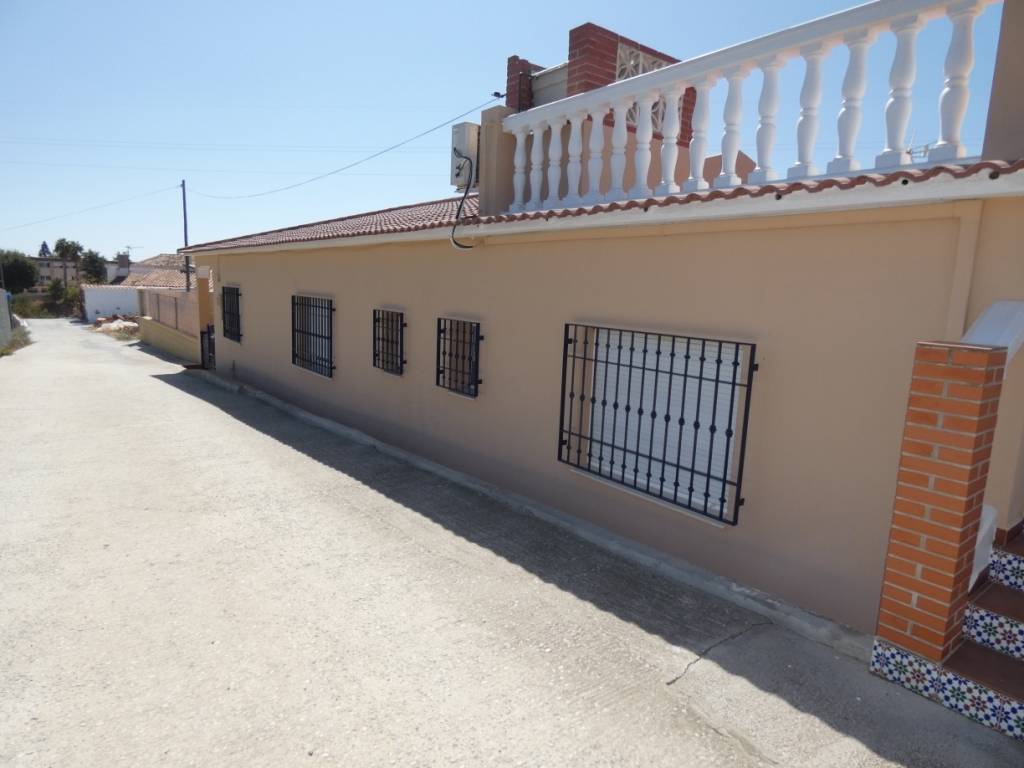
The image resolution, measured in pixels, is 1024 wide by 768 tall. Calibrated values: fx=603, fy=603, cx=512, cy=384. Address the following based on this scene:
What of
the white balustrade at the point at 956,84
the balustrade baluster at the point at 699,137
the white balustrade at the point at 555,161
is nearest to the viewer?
the white balustrade at the point at 956,84

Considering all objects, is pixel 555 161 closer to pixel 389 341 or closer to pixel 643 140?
pixel 643 140

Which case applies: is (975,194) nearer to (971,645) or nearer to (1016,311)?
(1016,311)

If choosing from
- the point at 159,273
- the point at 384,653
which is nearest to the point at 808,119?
the point at 384,653

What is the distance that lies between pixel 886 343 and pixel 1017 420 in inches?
26.3

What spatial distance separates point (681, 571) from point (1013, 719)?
6.10ft

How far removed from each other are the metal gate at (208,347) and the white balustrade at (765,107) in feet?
40.5

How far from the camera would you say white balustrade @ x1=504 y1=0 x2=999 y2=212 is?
3094 mm

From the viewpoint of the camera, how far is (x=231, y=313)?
43.1 ft

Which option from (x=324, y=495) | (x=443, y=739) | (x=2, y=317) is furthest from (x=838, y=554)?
(x=2, y=317)

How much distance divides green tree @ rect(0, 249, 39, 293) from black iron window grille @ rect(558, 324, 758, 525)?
66478 millimetres

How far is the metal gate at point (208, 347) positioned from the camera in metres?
15.3

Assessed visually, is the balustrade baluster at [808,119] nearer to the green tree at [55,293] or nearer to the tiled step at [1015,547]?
the tiled step at [1015,547]

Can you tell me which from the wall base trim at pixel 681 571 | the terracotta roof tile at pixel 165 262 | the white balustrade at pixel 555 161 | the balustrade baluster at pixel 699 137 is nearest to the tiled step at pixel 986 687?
the wall base trim at pixel 681 571

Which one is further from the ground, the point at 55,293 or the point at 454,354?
the point at 454,354
